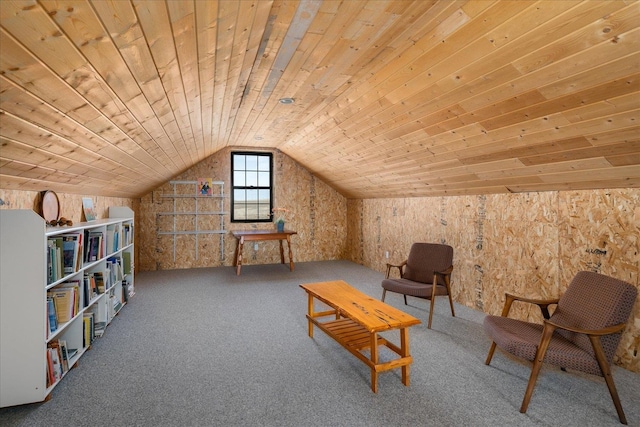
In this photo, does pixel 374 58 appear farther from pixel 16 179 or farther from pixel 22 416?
pixel 22 416

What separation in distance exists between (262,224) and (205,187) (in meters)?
1.36

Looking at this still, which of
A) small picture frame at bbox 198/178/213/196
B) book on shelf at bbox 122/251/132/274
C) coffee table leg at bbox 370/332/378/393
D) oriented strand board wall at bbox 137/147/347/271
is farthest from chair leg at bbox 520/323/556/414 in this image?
small picture frame at bbox 198/178/213/196

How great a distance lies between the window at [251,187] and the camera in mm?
6977

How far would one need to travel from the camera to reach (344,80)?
2838 mm

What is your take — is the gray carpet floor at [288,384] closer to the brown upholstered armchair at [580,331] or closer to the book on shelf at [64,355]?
the book on shelf at [64,355]

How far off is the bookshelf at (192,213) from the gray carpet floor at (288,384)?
3.10m

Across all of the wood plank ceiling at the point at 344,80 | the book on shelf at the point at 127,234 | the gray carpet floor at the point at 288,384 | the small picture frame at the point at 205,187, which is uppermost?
the wood plank ceiling at the point at 344,80

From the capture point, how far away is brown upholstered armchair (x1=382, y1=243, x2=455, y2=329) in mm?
3545

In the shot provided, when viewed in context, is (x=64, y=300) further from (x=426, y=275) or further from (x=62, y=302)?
(x=426, y=275)

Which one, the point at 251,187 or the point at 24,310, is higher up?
the point at 251,187

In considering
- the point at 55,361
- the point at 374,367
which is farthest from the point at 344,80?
the point at 55,361

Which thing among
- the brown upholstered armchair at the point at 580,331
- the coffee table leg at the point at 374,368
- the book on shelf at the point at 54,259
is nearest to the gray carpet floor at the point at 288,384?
the coffee table leg at the point at 374,368

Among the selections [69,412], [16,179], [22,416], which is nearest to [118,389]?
[69,412]

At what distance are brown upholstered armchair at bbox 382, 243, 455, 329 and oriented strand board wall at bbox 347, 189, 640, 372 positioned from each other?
0.41 metres
